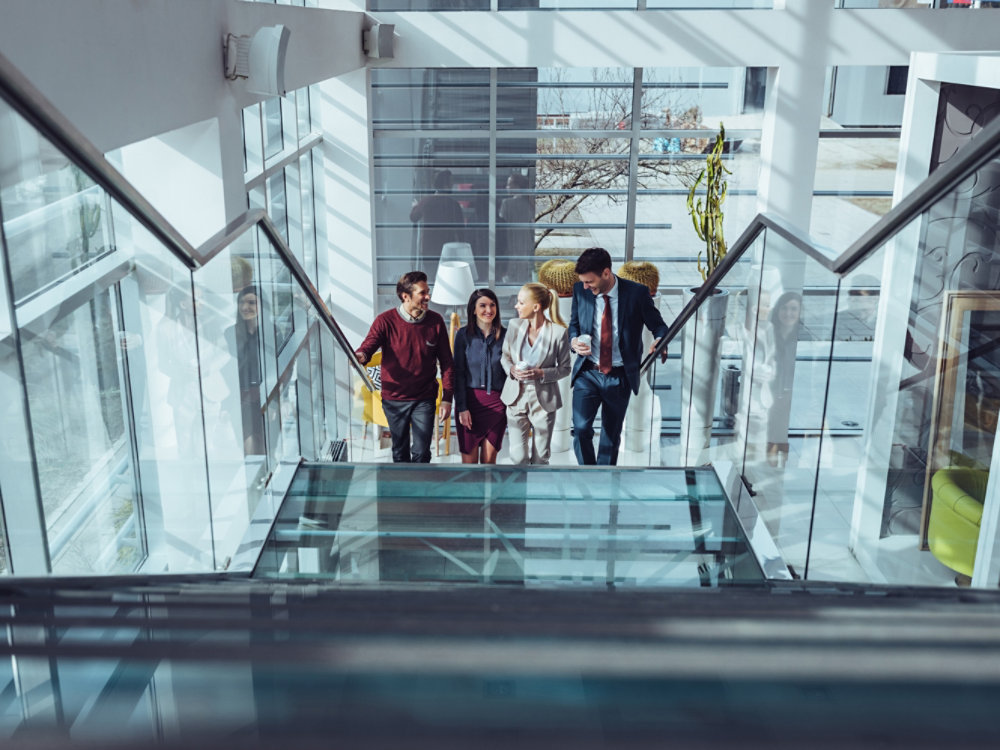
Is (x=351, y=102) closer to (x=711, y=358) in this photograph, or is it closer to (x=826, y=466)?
(x=711, y=358)

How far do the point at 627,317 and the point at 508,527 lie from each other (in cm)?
178

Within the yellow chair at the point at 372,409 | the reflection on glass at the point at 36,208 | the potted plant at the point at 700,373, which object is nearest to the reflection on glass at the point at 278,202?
the yellow chair at the point at 372,409

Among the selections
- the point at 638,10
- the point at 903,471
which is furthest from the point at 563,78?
Result: the point at 903,471

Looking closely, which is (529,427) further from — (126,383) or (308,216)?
(308,216)

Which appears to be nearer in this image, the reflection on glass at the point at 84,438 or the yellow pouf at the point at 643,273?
the reflection on glass at the point at 84,438

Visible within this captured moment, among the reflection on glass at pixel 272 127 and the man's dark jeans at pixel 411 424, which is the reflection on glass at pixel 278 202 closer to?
the reflection on glass at pixel 272 127

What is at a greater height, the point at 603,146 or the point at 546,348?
the point at 603,146

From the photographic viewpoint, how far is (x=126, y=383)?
2.81 meters

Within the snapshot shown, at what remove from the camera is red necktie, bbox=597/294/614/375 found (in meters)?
5.22

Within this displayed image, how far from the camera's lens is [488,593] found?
573mm

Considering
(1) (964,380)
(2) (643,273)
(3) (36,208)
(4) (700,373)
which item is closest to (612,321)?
(4) (700,373)

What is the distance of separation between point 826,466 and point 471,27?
22.4ft

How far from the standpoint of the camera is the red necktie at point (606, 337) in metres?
5.22

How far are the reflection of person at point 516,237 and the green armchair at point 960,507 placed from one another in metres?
6.86
